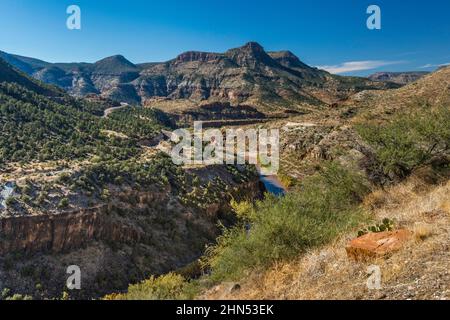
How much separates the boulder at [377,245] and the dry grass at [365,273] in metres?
0.22

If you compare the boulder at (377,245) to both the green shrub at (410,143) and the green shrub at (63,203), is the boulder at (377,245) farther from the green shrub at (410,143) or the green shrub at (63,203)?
the green shrub at (63,203)

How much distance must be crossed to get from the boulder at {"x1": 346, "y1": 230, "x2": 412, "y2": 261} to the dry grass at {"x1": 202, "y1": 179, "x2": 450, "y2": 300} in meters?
0.22

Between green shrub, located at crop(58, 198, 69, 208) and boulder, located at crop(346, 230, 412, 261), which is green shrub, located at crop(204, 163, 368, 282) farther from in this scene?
green shrub, located at crop(58, 198, 69, 208)

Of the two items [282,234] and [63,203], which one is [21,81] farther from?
[282,234]

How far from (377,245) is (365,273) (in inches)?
47.2

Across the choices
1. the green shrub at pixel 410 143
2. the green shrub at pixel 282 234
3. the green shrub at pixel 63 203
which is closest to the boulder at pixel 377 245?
the green shrub at pixel 282 234

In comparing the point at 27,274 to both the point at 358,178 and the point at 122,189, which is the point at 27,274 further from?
the point at 358,178

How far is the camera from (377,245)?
11875 mm

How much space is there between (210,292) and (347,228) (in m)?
6.14

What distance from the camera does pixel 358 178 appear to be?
25609mm

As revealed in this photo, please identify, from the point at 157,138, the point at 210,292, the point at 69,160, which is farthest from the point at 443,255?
the point at 157,138

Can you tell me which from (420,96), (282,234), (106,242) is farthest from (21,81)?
(282,234)

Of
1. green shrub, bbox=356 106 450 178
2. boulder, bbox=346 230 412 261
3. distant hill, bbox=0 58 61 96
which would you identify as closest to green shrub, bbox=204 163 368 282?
boulder, bbox=346 230 412 261
